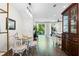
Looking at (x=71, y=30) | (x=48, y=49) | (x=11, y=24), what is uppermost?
(x=11, y=24)

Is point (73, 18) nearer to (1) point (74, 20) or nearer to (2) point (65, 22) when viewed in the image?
(1) point (74, 20)

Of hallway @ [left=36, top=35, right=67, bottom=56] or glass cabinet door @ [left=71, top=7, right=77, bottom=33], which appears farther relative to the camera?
hallway @ [left=36, top=35, right=67, bottom=56]

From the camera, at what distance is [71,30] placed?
3990mm

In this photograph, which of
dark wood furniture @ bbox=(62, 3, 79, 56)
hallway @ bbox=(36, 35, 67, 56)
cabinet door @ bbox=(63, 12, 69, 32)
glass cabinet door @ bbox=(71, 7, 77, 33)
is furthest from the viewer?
cabinet door @ bbox=(63, 12, 69, 32)

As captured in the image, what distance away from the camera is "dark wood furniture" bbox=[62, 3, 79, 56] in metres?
3.53

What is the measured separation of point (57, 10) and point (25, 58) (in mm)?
1933

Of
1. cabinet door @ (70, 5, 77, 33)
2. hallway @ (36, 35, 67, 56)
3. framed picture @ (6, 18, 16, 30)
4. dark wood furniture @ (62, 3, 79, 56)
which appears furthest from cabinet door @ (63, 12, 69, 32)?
framed picture @ (6, 18, 16, 30)

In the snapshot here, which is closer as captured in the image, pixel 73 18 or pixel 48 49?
pixel 73 18

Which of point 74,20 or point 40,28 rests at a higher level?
point 74,20

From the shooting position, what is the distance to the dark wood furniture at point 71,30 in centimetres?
353

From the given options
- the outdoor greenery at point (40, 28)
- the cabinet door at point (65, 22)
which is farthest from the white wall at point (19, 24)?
the cabinet door at point (65, 22)

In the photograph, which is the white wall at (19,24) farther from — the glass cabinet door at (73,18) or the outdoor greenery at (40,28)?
the glass cabinet door at (73,18)

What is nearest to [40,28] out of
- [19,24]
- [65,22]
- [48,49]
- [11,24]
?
[19,24]

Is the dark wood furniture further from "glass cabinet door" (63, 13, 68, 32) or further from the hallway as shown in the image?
the hallway
